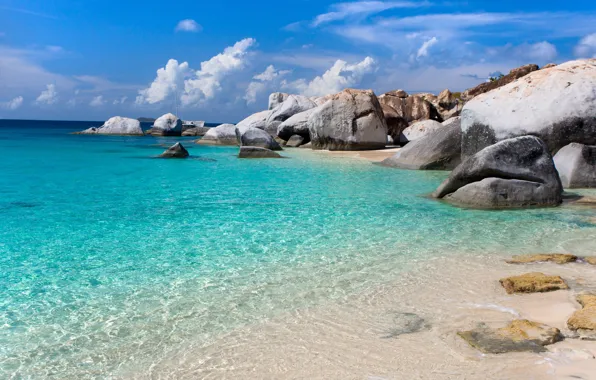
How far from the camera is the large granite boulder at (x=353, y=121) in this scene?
2619cm

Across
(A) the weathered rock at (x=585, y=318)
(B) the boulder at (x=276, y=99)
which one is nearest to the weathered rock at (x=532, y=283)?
(A) the weathered rock at (x=585, y=318)

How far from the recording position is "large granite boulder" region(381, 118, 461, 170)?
1688cm

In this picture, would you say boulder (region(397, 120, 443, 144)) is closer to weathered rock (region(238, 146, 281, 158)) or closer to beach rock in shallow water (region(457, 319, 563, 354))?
weathered rock (region(238, 146, 281, 158))

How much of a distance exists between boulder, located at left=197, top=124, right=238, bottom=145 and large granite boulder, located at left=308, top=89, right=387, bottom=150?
432 inches

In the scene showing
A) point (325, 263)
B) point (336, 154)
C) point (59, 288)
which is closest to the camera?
point (59, 288)

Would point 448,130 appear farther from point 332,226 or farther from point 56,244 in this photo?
point 56,244

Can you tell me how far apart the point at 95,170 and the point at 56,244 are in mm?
12900

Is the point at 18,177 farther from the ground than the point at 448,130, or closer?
closer

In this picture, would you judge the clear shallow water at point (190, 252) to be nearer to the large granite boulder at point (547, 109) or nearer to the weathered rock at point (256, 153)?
the large granite boulder at point (547, 109)

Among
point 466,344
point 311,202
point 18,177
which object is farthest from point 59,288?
point 18,177

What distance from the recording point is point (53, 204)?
11344 mm

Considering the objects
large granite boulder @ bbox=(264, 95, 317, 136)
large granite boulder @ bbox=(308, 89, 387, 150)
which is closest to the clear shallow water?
large granite boulder @ bbox=(308, 89, 387, 150)

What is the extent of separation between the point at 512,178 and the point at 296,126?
22.7 metres

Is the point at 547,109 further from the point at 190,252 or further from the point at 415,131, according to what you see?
the point at 415,131
